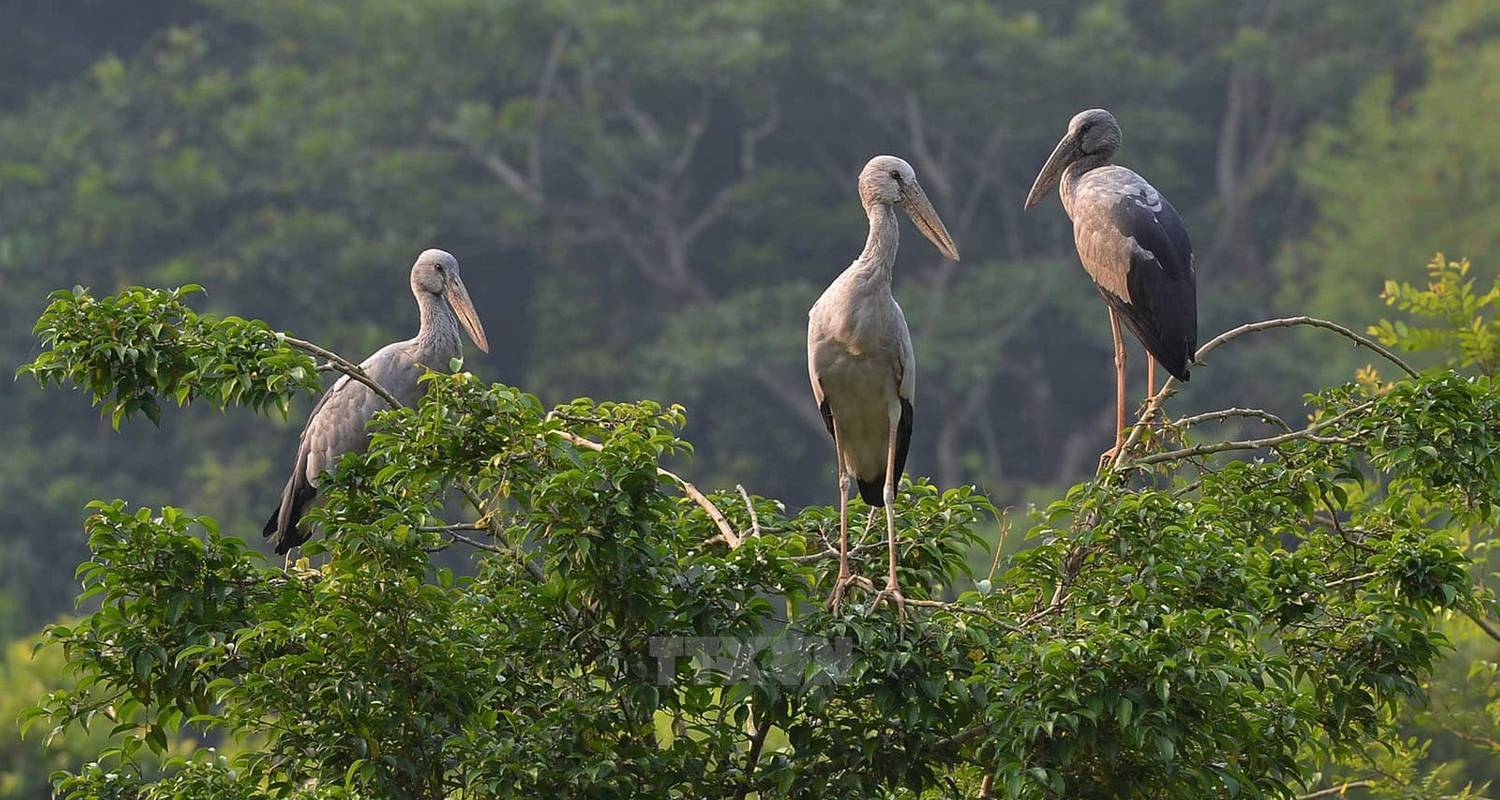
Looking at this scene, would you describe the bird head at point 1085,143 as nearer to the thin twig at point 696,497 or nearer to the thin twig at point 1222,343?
the thin twig at point 1222,343

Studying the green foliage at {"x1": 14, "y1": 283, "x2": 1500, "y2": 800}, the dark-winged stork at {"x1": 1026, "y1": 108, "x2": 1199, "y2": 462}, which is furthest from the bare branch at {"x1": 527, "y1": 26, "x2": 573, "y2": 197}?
the green foliage at {"x1": 14, "y1": 283, "x2": 1500, "y2": 800}

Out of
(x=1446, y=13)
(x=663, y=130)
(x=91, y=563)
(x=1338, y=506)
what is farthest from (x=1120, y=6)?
(x=91, y=563)

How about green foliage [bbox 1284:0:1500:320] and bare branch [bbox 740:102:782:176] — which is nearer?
green foliage [bbox 1284:0:1500:320]

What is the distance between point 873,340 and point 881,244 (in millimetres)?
287

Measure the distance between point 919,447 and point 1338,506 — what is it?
21.3 meters

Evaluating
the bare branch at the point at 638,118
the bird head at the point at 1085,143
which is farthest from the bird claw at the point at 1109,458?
the bare branch at the point at 638,118

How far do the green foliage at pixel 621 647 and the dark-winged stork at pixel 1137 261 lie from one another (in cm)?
232

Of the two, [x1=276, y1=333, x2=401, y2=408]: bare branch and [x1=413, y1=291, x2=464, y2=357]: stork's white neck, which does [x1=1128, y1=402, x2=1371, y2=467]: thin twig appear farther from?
[x1=413, y1=291, x2=464, y2=357]: stork's white neck

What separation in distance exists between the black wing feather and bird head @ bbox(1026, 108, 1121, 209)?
56cm

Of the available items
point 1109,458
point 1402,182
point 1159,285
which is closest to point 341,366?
point 1109,458

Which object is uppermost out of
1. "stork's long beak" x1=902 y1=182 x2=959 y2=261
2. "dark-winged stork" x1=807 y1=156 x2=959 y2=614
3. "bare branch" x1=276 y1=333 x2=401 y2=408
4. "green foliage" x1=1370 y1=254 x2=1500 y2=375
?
A: "green foliage" x1=1370 y1=254 x2=1500 y2=375

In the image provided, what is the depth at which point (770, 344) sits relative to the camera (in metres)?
27.0

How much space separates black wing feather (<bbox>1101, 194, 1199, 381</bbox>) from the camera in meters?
8.26

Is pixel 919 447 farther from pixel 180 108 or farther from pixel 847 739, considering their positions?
pixel 847 739
